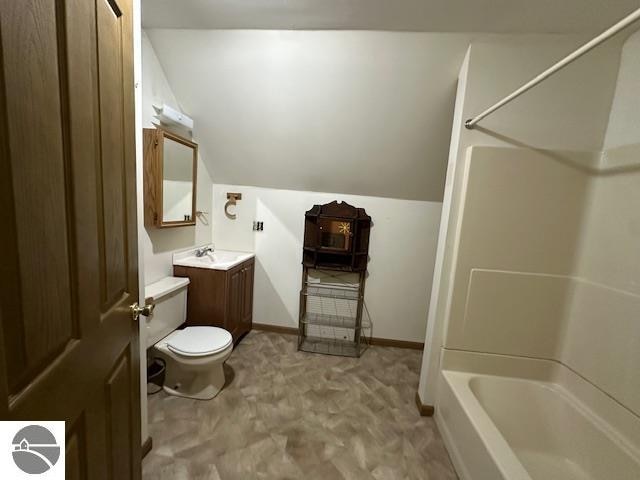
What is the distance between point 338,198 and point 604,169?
1.83 metres

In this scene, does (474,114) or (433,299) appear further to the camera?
(433,299)

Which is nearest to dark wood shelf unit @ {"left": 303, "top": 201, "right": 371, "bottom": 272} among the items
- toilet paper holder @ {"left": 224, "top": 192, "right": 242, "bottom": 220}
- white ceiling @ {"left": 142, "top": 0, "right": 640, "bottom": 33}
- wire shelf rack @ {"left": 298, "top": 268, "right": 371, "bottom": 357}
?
wire shelf rack @ {"left": 298, "top": 268, "right": 371, "bottom": 357}

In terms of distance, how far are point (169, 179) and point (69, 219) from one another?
158cm

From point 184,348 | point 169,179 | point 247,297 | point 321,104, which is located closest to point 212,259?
point 247,297

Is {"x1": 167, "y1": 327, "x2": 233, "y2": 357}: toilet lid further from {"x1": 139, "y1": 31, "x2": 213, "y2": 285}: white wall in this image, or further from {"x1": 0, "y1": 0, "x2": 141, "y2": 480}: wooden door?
{"x1": 0, "y1": 0, "x2": 141, "y2": 480}: wooden door

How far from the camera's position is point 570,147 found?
1551 millimetres

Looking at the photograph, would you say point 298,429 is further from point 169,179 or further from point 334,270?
point 169,179

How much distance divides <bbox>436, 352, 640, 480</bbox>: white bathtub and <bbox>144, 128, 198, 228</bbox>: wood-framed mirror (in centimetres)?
219

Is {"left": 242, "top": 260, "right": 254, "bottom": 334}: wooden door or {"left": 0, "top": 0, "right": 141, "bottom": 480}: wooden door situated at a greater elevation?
{"left": 0, "top": 0, "right": 141, "bottom": 480}: wooden door

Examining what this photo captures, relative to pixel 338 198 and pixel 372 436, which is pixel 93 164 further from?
pixel 338 198

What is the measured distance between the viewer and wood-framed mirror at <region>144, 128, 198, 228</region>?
1.84 metres

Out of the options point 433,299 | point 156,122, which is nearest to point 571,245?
point 433,299

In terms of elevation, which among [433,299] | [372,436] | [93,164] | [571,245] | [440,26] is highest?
[440,26]

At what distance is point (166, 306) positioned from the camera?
1.93m
